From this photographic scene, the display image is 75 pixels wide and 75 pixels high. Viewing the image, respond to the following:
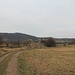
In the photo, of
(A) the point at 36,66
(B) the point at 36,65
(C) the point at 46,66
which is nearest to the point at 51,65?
(C) the point at 46,66

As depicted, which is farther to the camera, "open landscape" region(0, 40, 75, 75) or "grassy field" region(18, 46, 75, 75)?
"grassy field" region(18, 46, 75, 75)

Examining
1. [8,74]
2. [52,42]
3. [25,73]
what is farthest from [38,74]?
[52,42]

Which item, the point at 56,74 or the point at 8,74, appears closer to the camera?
the point at 8,74

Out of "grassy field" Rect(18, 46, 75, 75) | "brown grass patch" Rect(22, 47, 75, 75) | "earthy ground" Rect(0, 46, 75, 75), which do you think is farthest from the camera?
"brown grass patch" Rect(22, 47, 75, 75)

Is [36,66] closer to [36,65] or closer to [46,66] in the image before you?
[36,65]

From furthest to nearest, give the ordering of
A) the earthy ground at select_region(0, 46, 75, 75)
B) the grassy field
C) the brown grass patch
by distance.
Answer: the brown grass patch < the grassy field < the earthy ground at select_region(0, 46, 75, 75)

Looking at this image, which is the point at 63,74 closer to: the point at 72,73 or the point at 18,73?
the point at 72,73

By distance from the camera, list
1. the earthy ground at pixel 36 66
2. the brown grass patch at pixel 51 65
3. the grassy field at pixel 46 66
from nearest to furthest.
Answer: the earthy ground at pixel 36 66 < the grassy field at pixel 46 66 < the brown grass patch at pixel 51 65

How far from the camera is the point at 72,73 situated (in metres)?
23.7

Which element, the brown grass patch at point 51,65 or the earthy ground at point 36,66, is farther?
the brown grass patch at point 51,65

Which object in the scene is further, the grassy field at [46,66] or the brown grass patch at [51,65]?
the brown grass patch at [51,65]

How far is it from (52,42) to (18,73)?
409 feet

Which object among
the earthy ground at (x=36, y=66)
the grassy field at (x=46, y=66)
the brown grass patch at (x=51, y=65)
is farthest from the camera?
the brown grass patch at (x=51, y=65)

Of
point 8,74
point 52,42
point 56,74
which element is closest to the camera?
point 8,74
